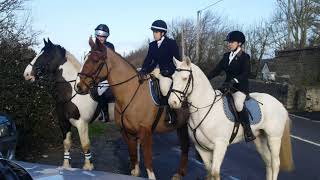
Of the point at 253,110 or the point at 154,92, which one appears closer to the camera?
the point at 253,110

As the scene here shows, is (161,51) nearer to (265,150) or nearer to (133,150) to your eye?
(133,150)

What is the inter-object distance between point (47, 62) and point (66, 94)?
27.6 inches

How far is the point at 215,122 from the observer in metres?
6.48

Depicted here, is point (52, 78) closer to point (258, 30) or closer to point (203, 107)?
point (203, 107)

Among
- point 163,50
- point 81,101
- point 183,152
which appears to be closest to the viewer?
→ point 163,50

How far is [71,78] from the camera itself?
8359mm

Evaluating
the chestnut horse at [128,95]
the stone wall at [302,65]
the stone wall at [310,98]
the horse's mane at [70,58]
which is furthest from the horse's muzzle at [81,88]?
the stone wall at [302,65]

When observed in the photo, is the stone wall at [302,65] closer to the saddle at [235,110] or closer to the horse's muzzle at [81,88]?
the saddle at [235,110]

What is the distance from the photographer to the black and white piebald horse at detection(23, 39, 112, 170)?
8180 mm

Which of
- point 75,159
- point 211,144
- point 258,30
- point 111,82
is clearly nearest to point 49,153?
point 75,159

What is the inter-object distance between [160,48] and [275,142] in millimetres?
2378

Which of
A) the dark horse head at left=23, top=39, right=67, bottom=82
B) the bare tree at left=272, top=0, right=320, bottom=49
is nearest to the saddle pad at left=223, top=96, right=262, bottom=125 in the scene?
the dark horse head at left=23, top=39, right=67, bottom=82

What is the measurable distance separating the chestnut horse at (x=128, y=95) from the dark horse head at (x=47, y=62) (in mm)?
1360

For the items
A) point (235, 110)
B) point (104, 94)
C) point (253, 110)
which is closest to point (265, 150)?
point (253, 110)
